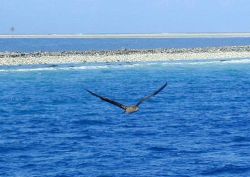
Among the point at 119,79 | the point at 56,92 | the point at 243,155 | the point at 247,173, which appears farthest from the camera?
the point at 119,79

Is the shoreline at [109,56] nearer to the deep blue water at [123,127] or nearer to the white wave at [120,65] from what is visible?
the white wave at [120,65]

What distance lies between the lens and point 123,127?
4159cm

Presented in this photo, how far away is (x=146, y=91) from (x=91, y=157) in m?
30.4

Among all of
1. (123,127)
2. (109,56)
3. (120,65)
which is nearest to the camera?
(123,127)

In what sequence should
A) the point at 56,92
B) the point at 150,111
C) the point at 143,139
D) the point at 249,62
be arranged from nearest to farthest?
1. the point at 143,139
2. the point at 150,111
3. the point at 56,92
4. the point at 249,62

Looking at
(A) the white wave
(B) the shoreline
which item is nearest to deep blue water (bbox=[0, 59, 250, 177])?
(A) the white wave

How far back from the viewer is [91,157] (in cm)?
3316

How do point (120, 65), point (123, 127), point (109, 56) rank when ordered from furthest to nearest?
point (109, 56)
point (120, 65)
point (123, 127)

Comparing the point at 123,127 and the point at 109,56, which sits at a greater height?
the point at 123,127

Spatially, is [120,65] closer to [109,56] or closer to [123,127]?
[109,56]

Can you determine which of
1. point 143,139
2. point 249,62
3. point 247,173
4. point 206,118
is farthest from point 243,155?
point 249,62

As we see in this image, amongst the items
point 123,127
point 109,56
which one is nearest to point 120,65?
point 109,56

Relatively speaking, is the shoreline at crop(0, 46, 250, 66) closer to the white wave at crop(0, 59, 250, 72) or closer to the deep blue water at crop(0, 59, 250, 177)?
the white wave at crop(0, 59, 250, 72)

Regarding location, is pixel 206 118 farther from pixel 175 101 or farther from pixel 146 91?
pixel 146 91
